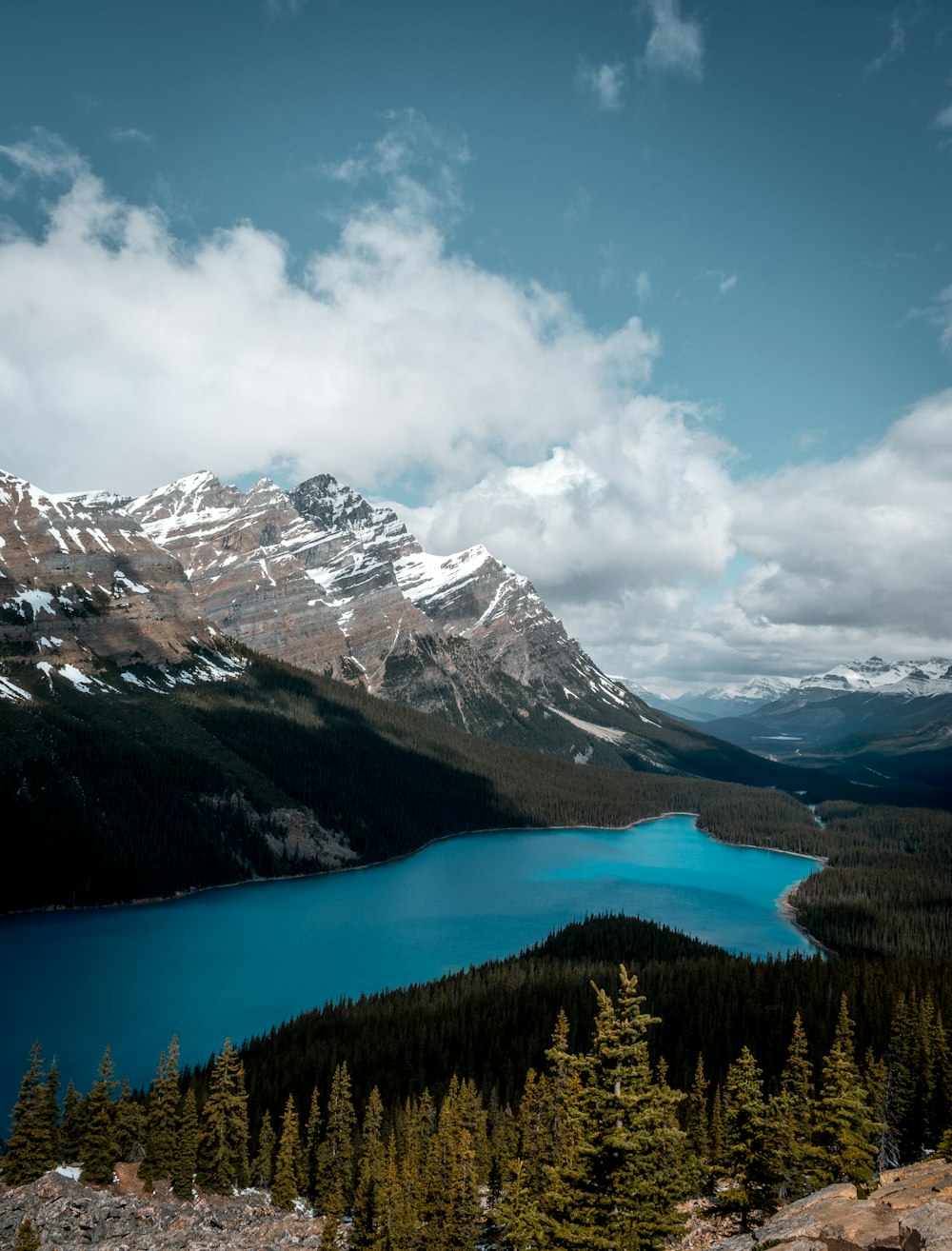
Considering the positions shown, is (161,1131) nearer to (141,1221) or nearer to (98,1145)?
(98,1145)

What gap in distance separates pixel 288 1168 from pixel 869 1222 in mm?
46407

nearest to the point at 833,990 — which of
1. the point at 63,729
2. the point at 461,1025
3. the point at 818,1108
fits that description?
the point at 461,1025

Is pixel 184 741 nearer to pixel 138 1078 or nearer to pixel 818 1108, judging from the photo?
pixel 138 1078

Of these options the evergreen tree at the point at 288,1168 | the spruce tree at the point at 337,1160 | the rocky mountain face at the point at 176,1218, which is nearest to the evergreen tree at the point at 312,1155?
the spruce tree at the point at 337,1160

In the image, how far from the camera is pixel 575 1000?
86562 millimetres

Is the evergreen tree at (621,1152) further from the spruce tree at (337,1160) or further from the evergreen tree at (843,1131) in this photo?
the spruce tree at (337,1160)

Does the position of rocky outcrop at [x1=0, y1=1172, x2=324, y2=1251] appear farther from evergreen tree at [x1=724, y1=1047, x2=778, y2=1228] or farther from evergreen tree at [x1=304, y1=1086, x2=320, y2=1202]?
evergreen tree at [x1=724, y1=1047, x2=778, y2=1228]

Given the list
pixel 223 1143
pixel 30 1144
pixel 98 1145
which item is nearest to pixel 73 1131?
pixel 98 1145

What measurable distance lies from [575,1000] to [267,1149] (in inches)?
1713

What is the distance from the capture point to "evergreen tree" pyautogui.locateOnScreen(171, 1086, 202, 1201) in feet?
161

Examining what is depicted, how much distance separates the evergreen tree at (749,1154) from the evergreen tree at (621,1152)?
59.7 feet

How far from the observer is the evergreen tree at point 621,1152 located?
65.4 ft

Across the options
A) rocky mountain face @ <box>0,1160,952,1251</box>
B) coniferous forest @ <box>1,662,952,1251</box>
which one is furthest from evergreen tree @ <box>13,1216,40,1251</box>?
coniferous forest @ <box>1,662,952,1251</box>

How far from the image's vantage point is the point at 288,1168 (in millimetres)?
49844
